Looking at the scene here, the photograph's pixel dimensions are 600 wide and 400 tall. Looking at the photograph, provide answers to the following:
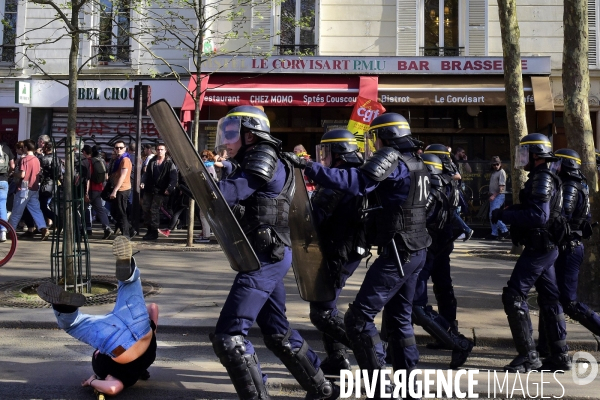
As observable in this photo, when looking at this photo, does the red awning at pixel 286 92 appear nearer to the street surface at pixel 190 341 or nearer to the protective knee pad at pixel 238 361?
the street surface at pixel 190 341

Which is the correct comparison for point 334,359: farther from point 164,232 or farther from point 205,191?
point 164,232

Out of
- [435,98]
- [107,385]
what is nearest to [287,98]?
[435,98]

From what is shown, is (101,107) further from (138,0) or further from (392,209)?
(392,209)

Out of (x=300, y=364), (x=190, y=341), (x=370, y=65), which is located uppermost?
(x=370, y=65)

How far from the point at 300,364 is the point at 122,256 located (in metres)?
1.42

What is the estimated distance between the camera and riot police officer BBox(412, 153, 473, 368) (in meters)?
5.77

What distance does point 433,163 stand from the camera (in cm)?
602

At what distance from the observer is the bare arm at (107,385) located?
470 centimetres

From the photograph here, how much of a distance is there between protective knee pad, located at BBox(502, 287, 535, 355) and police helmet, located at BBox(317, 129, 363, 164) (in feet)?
5.22

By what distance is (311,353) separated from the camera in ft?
15.1

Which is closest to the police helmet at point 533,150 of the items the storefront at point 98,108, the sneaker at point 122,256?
the sneaker at point 122,256

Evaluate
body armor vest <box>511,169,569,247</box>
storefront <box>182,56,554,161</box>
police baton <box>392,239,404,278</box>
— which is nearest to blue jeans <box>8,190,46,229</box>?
storefront <box>182,56,554,161</box>

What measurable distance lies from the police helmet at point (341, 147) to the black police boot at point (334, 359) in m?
1.33

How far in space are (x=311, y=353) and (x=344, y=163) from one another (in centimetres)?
150
